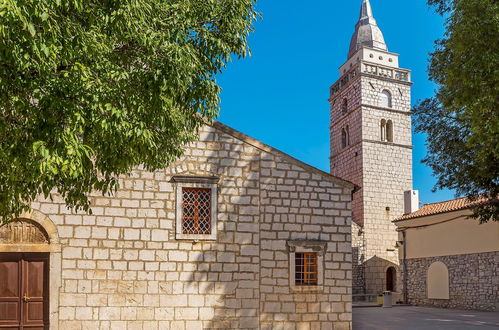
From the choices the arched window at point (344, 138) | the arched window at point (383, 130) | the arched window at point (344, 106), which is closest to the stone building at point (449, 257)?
the arched window at point (383, 130)

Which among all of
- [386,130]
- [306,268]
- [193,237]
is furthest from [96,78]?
[386,130]

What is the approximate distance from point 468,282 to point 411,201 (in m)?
7.88

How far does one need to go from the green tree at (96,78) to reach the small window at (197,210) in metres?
3.95

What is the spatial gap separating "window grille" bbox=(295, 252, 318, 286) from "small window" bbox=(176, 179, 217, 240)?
2.20m

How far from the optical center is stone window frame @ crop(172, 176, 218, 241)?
1188 centimetres

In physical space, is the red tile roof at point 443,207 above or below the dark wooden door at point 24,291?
above

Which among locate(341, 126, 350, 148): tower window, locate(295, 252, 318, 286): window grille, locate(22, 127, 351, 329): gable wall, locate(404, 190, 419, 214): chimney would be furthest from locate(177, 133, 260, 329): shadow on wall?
locate(341, 126, 350, 148): tower window

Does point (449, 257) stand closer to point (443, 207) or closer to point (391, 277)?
point (443, 207)

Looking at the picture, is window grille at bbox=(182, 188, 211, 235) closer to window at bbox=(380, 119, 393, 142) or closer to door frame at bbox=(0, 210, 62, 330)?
door frame at bbox=(0, 210, 62, 330)

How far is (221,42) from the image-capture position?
7.90 metres

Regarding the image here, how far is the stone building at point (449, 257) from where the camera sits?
2123 centimetres

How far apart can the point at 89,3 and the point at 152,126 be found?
1923mm

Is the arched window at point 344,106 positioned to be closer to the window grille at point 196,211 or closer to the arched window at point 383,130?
the arched window at point 383,130

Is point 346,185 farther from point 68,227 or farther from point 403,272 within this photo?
point 403,272
